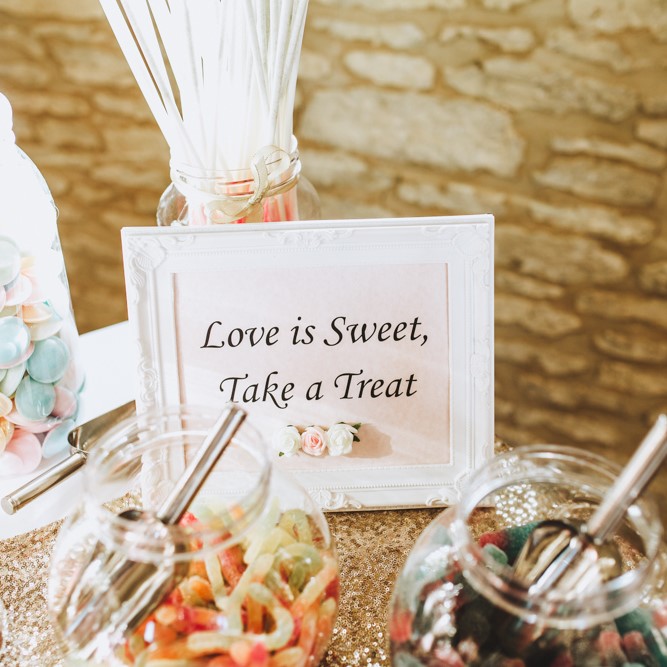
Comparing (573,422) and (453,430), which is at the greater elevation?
(453,430)

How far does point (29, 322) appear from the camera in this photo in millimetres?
739

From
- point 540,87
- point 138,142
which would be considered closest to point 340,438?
point 540,87

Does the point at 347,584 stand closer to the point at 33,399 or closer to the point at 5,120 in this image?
the point at 33,399

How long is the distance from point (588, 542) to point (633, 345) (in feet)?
4.06

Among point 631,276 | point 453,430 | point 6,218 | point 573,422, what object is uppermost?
point 6,218

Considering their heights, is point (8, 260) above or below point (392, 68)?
below

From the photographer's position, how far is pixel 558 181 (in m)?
1.54

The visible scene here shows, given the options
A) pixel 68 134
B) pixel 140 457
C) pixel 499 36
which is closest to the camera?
pixel 140 457

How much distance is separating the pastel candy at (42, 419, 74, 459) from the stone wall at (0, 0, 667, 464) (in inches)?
40.6

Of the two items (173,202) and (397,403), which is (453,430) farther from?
(173,202)

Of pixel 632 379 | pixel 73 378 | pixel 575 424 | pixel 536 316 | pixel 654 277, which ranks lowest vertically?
pixel 575 424

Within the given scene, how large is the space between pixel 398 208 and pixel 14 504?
117 cm

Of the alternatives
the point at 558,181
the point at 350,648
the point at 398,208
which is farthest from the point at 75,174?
the point at 350,648

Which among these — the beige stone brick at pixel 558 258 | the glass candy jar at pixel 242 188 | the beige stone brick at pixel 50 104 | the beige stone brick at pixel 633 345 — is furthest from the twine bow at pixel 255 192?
the beige stone brick at pixel 50 104
